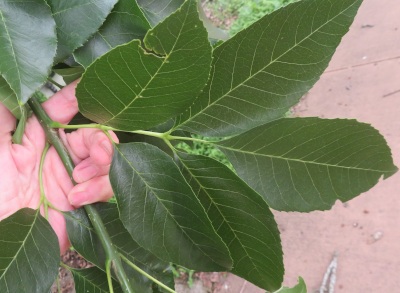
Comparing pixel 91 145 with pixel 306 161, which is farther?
pixel 91 145

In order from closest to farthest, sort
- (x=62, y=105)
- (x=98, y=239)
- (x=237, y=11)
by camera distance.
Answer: (x=98, y=239) < (x=62, y=105) < (x=237, y=11)

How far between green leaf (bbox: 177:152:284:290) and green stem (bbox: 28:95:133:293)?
0.18m

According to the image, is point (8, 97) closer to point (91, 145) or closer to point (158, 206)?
point (91, 145)

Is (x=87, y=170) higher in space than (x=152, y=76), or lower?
lower

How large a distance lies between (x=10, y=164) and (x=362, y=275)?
2045 mm

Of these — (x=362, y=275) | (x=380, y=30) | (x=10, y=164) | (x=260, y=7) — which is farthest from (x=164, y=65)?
(x=260, y=7)

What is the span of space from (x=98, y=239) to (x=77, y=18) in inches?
16.5

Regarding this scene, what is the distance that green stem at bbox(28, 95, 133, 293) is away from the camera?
523 millimetres

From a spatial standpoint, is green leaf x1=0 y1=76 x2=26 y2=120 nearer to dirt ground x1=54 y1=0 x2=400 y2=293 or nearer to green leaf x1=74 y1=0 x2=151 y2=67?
green leaf x1=74 y1=0 x2=151 y2=67

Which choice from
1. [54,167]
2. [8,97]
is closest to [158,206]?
[8,97]

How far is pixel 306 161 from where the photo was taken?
1.76 feet

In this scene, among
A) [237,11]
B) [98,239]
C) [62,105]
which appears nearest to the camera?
[98,239]

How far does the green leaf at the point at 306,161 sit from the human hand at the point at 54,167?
0.29 meters

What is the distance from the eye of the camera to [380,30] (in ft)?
8.48
